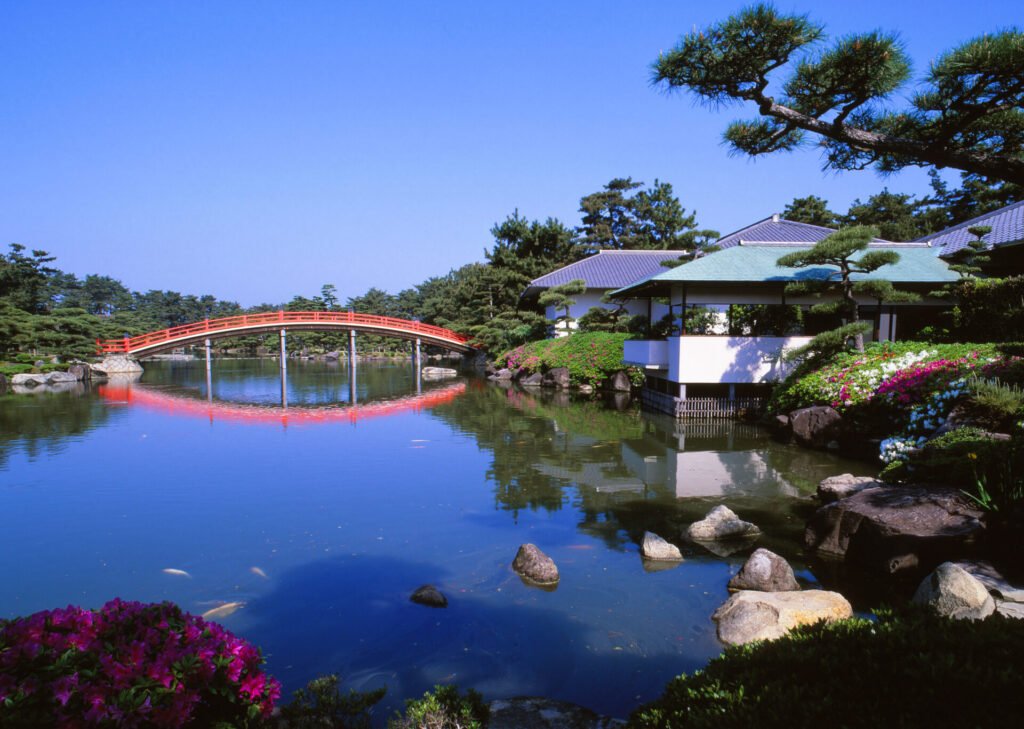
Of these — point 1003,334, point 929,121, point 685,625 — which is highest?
point 929,121

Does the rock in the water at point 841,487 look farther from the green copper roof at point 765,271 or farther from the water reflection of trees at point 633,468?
the green copper roof at point 765,271

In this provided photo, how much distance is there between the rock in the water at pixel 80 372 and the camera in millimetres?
29438

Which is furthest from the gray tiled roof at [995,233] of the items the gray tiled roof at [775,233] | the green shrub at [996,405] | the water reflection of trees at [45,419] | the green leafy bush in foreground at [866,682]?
the water reflection of trees at [45,419]

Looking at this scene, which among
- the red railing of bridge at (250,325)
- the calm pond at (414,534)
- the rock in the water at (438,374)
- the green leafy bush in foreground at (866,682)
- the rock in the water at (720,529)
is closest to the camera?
the green leafy bush in foreground at (866,682)

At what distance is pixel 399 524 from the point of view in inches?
303

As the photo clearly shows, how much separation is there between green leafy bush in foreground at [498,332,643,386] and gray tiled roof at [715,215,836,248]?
20.1 feet

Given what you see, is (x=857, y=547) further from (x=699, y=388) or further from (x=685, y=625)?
(x=699, y=388)

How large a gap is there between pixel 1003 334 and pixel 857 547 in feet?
30.9

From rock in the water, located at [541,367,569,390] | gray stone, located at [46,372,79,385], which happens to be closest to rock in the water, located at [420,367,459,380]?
rock in the water, located at [541,367,569,390]

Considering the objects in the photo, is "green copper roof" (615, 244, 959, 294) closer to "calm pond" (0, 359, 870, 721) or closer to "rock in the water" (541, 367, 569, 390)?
"calm pond" (0, 359, 870, 721)

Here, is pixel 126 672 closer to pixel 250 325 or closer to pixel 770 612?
pixel 770 612

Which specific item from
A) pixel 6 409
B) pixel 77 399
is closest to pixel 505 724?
pixel 6 409

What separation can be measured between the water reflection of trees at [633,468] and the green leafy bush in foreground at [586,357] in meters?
5.24

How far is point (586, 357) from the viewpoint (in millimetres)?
23172
